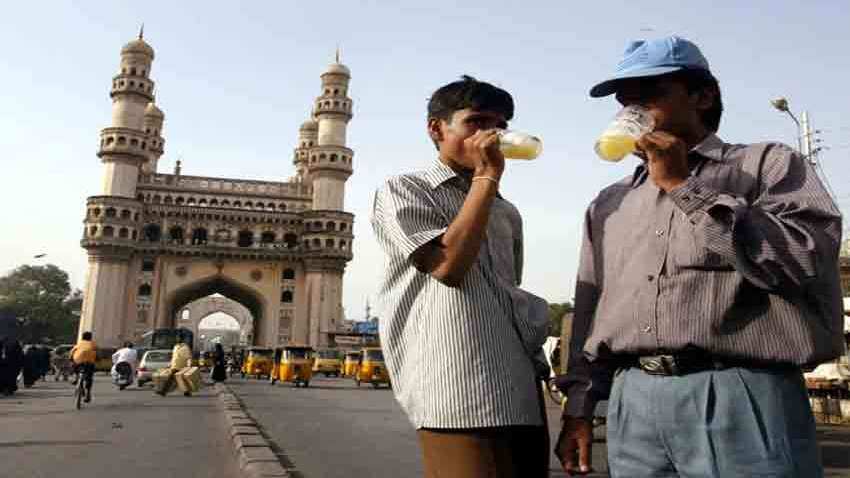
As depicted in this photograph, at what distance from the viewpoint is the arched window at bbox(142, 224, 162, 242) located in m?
46.1

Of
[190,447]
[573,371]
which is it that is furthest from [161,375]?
[573,371]

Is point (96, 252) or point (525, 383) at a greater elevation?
point (96, 252)

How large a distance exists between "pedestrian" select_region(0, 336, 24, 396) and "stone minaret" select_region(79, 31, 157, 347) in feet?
84.1

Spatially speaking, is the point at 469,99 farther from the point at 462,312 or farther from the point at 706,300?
the point at 706,300

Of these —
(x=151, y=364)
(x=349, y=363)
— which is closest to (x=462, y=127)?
(x=151, y=364)

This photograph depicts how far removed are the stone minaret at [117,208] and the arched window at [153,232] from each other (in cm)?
211

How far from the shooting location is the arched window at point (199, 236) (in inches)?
1829

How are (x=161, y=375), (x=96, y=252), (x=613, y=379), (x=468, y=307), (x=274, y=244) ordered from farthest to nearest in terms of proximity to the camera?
(x=274, y=244) → (x=96, y=252) → (x=161, y=375) → (x=613, y=379) → (x=468, y=307)

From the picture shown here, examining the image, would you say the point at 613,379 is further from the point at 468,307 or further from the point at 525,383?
the point at 468,307

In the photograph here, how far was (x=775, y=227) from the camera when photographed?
5.39ft

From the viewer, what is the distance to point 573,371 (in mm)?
2127

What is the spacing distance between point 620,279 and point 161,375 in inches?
631

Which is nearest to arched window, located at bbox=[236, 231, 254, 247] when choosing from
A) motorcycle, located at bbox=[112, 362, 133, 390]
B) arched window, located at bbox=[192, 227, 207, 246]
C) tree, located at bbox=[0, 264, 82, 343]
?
arched window, located at bbox=[192, 227, 207, 246]

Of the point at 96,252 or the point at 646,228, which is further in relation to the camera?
the point at 96,252
